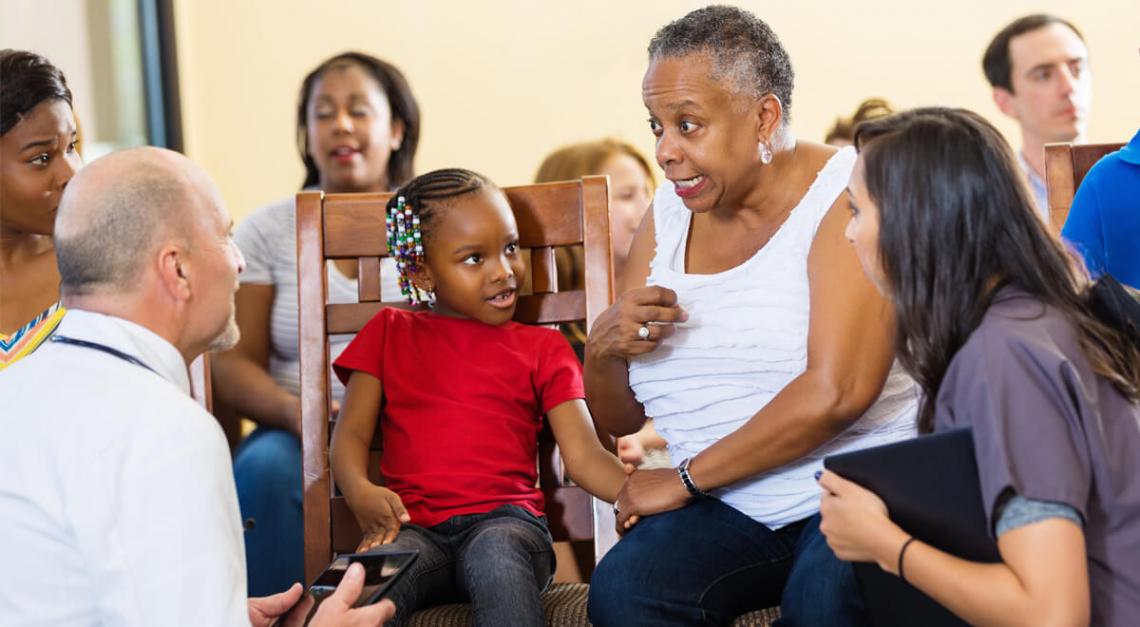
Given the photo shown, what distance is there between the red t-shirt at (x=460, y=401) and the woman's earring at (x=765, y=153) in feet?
1.56

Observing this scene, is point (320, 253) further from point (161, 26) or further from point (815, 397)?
point (161, 26)

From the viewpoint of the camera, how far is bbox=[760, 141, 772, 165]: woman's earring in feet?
5.89

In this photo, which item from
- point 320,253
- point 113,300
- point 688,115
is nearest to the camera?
point 113,300

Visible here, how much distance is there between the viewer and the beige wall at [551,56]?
409 cm

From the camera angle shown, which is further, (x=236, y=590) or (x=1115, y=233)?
(x=1115, y=233)

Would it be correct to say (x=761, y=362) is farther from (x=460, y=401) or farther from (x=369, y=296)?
(x=369, y=296)

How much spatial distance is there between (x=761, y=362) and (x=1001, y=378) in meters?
0.54

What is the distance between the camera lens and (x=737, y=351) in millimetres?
1755

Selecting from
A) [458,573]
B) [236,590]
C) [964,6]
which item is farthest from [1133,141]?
[964,6]

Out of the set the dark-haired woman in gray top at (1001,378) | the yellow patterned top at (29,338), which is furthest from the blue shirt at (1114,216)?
the yellow patterned top at (29,338)

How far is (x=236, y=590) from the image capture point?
1.21 meters

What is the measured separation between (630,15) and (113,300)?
2.98 metres

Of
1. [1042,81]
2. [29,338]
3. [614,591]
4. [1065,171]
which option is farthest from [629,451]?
[1042,81]

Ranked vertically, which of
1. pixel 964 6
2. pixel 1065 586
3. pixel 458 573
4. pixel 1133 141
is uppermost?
pixel 964 6
